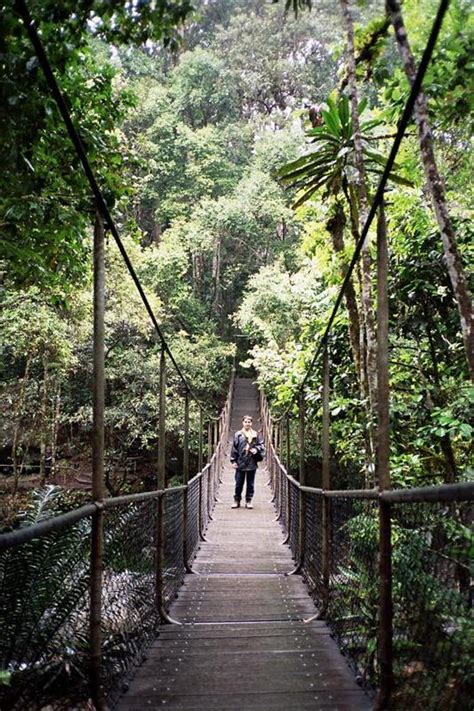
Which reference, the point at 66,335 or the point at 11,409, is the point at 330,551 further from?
the point at 11,409

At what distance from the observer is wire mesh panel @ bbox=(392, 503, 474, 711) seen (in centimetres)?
88

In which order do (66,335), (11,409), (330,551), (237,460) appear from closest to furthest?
(330,551), (237,460), (66,335), (11,409)

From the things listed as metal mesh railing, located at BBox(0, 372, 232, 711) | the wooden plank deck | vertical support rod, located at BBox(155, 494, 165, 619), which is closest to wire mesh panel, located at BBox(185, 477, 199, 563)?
the wooden plank deck

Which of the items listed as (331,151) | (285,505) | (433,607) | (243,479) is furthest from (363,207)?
(243,479)

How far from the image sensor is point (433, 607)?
1.04m

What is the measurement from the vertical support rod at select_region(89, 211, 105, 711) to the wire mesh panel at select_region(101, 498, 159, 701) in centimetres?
12

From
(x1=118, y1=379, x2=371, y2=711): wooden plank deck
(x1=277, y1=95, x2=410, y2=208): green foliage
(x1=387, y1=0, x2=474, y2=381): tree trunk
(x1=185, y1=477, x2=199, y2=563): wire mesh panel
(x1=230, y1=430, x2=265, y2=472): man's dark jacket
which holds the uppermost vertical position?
(x1=277, y1=95, x2=410, y2=208): green foliage

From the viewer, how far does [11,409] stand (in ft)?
26.6

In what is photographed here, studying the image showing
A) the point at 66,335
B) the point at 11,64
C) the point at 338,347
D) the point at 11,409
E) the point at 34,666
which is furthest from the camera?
the point at 11,409

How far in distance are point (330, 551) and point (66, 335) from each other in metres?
5.66

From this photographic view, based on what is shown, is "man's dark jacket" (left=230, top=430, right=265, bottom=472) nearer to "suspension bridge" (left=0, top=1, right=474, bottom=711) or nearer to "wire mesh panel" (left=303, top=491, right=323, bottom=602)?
"wire mesh panel" (left=303, top=491, right=323, bottom=602)

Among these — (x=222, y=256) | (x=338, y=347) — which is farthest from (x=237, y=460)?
(x=222, y=256)

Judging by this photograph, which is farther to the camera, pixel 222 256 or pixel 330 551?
pixel 222 256

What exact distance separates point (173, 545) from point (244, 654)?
95 centimetres
